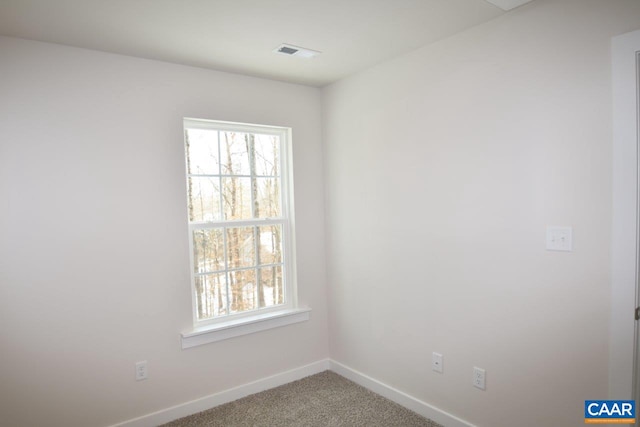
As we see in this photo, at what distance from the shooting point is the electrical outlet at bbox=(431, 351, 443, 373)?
260 centimetres

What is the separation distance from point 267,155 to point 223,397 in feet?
6.30

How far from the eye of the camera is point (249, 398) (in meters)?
3.04

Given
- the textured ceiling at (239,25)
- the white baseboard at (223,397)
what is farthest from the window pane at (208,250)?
the textured ceiling at (239,25)

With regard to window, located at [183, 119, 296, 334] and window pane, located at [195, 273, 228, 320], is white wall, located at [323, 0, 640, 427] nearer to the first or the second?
window, located at [183, 119, 296, 334]

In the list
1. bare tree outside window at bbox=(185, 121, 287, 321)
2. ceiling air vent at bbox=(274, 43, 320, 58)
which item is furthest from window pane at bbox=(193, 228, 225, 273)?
ceiling air vent at bbox=(274, 43, 320, 58)

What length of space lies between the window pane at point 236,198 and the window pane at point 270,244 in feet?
0.66

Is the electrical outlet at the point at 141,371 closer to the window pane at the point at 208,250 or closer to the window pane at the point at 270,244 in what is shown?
the window pane at the point at 208,250

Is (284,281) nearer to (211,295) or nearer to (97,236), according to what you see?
(211,295)

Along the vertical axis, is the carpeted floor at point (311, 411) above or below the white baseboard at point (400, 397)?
below

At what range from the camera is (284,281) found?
3.39 metres

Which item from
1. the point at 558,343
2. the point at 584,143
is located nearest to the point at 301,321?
the point at 558,343

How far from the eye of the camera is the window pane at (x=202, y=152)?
293 centimetres

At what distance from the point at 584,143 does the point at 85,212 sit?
279 cm

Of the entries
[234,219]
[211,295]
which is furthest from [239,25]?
[211,295]
